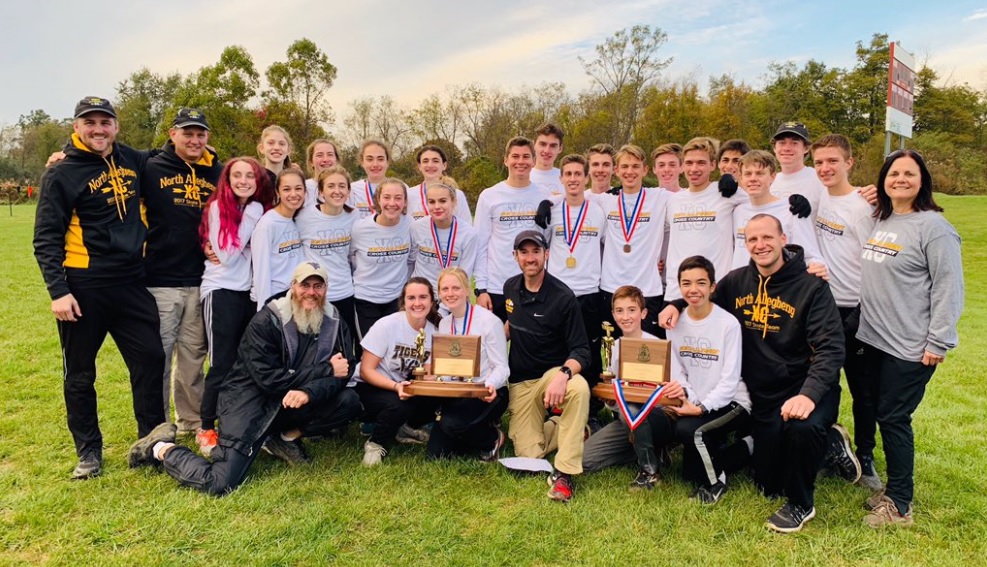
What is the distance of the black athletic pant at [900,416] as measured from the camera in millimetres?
4016

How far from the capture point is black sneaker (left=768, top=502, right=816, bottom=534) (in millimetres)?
3914

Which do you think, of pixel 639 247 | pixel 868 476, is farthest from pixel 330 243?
pixel 868 476

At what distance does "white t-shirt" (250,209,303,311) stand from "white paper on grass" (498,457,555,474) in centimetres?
241

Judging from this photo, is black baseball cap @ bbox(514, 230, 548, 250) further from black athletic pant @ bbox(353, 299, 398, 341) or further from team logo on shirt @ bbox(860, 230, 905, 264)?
team logo on shirt @ bbox(860, 230, 905, 264)

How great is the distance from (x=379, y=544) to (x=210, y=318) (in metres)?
2.55

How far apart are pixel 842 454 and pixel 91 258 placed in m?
5.95

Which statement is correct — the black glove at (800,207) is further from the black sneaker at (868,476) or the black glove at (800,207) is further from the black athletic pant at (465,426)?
the black athletic pant at (465,426)

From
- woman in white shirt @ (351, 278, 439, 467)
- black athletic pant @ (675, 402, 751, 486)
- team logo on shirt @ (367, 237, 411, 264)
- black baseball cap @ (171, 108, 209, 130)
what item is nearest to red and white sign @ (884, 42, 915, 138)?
A: black athletic pant @ (675, 402, 751, 486)

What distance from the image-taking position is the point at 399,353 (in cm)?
511

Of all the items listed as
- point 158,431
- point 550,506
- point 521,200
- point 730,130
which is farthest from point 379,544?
point 730,130

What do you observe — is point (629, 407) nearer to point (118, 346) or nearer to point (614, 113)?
point (118, 346)

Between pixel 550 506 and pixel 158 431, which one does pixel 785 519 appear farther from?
pixel 158 431

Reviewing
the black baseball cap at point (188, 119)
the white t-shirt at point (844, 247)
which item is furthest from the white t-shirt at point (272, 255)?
the white t-shirt at point (844, 247)

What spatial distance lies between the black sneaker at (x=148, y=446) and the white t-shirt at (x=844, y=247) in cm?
533
